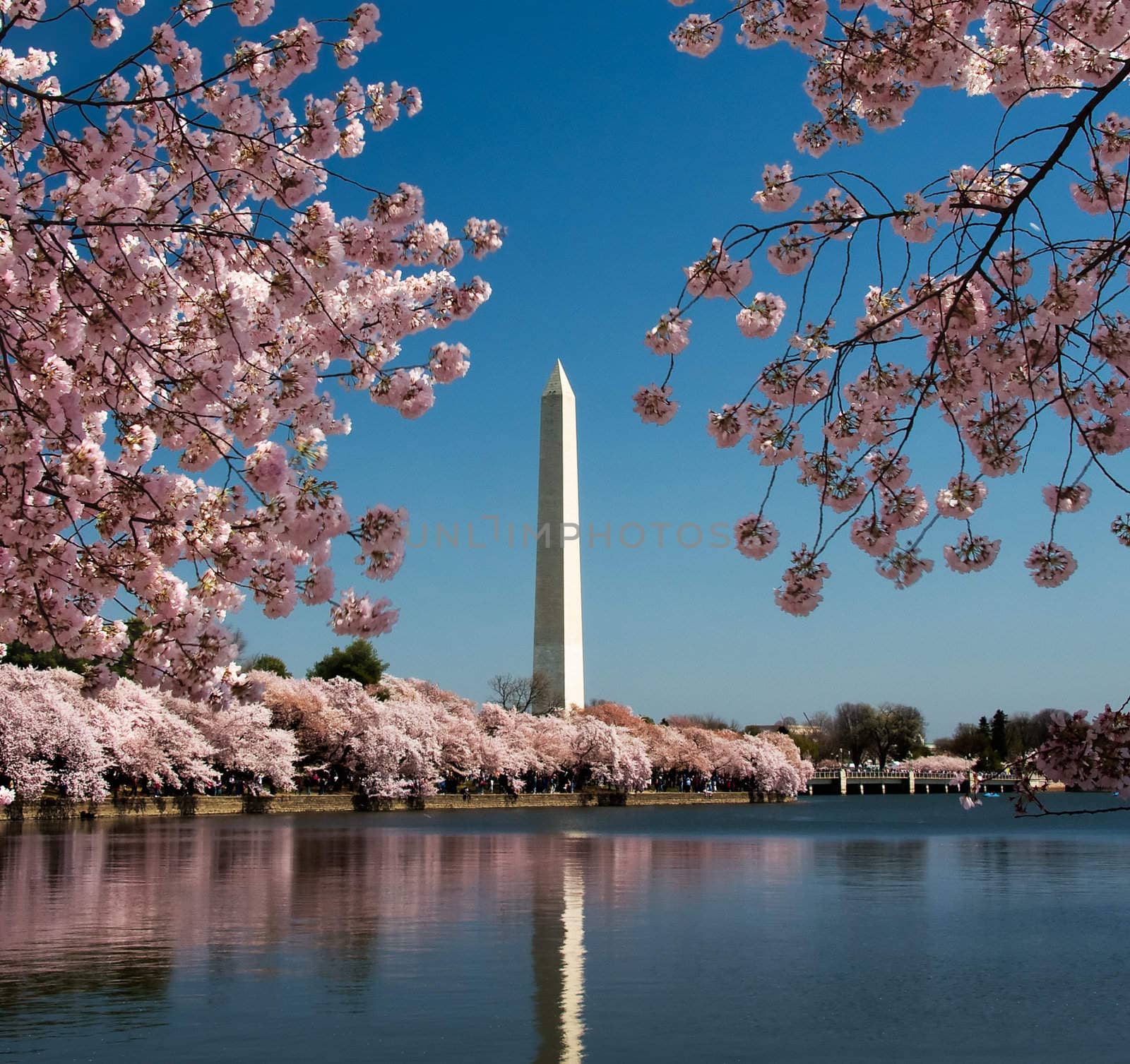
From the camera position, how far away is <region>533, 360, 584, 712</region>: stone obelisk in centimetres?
4841

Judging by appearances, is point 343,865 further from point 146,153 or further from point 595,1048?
point 146,153

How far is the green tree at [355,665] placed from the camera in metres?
69.5

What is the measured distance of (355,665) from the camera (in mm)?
69625

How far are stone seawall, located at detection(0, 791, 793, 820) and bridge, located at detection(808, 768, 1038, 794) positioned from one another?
1812 inches

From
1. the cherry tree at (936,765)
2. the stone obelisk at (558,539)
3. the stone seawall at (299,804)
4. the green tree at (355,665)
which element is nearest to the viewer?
the stone seawall at (299,804)

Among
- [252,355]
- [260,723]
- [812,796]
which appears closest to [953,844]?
[260,723]

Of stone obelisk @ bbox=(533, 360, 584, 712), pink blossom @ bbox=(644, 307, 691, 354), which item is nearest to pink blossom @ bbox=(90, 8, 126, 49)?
pink blossom @ bbox=(644, 307, 691, 354)

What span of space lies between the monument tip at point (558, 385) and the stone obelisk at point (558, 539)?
26 mm

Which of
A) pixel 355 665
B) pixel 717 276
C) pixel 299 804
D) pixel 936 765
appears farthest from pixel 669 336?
pixel 936 765

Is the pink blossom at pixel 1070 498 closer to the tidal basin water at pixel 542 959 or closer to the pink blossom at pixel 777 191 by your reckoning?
the pink blossom at pixel 777 191

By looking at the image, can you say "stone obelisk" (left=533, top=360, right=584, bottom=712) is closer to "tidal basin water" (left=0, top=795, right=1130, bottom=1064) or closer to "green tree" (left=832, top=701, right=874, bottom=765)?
"tidal basin water" (left=0, top=795, right=1130, bottom=1064)

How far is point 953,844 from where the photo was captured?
30875 mm

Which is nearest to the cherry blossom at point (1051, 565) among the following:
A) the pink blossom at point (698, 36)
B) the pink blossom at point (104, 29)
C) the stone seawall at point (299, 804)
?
the pink blossom at point (698, 36)

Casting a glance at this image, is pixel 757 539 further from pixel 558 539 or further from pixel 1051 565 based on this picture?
pixel 558 539
